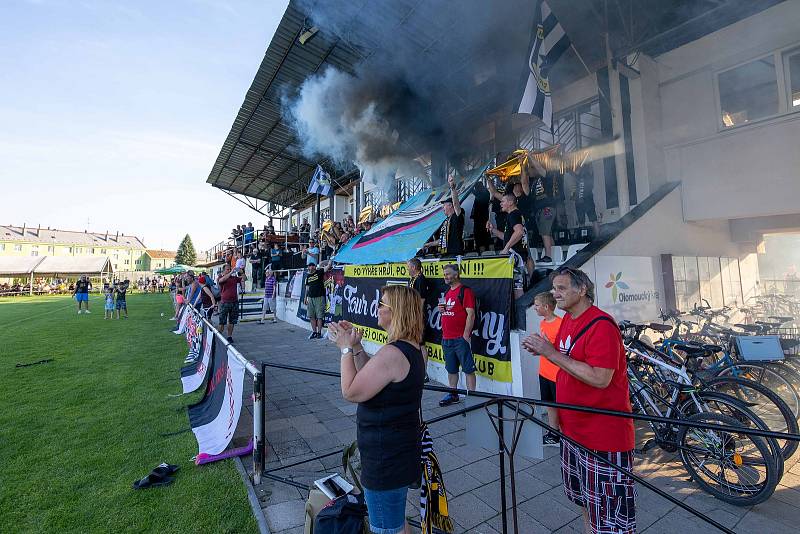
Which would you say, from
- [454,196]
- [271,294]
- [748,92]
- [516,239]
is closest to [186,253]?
[271,294]

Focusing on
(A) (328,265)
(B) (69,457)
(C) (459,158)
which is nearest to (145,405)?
(B) (69,457)

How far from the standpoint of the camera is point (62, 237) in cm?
7756

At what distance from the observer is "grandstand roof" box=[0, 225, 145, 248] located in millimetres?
69750

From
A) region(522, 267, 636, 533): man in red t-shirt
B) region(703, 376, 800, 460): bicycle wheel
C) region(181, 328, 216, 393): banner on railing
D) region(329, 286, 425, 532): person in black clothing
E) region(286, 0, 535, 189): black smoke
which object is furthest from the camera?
region(286, 0, 535, 189): black smoke

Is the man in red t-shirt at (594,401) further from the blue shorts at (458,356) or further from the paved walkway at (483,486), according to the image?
the blue shorts at (458,356)

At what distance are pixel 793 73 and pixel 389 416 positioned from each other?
959 centimetres

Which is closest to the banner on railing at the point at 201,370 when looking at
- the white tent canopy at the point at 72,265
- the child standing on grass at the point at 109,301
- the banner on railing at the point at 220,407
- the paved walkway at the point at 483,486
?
the banner on railing at the point at 220,407

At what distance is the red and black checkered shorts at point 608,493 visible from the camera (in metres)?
1.94

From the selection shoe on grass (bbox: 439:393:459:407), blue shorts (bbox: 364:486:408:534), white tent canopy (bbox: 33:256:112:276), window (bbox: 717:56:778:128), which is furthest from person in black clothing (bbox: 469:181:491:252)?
white tent canopy (bbox: 33:256:112:276)

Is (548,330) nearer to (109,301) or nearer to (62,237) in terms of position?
(109,301)

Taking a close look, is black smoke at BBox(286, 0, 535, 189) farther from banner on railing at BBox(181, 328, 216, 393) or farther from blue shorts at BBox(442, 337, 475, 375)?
banner on railing at BBox(181, 328, 216, 393)

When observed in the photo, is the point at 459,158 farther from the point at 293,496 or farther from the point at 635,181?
the point at 293,496

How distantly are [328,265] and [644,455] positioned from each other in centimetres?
855

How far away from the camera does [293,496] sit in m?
2.93
